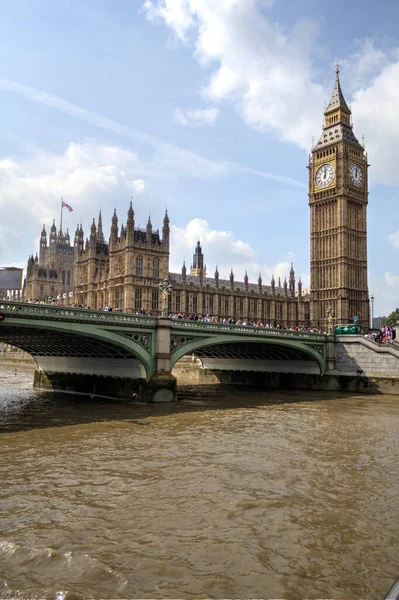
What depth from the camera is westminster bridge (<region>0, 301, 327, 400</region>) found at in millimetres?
27172

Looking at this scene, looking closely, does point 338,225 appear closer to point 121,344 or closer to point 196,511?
point 121,344

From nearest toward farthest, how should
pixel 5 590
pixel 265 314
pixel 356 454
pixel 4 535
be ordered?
pixel 5 590, pixel 4 535, pixel 356 454, pixel 265 314

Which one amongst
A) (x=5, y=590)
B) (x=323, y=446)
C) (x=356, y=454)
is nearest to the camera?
(x=5, y=590)

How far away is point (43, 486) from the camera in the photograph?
1312 centimetres

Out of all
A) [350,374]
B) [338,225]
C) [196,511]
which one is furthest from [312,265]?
[196,511]

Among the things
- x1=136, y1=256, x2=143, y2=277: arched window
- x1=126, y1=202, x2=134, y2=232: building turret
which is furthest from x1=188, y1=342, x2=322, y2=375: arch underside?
x1=126, y1=202, x2=134, y2=232: building turret

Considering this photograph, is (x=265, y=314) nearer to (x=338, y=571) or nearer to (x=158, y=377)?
(x=158, y=377)

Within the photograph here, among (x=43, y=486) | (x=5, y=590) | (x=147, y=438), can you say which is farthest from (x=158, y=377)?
(x=5, y=590)

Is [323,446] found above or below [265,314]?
below

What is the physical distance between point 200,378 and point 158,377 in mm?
24516

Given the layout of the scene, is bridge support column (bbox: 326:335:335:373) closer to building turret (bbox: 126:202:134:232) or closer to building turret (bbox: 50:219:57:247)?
building turret (bbox: 126:202:134:232)

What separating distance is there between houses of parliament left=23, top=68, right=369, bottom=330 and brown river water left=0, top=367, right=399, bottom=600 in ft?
183

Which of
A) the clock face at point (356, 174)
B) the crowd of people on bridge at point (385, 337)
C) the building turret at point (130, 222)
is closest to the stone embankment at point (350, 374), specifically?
the crowd of people on bridge at point (385, 337)

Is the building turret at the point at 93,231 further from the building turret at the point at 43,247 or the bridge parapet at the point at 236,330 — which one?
the building turret at the point at 43,247
